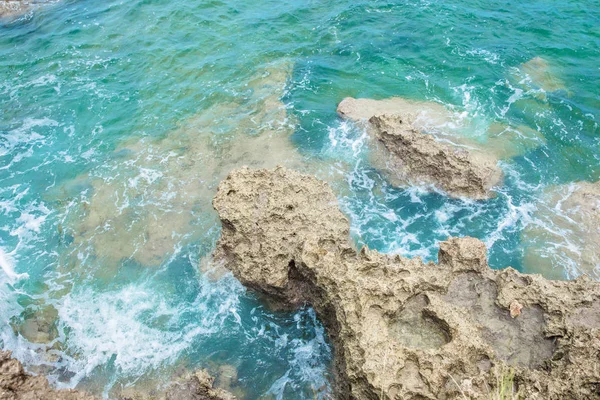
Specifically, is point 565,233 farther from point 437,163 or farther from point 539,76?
point 539,76

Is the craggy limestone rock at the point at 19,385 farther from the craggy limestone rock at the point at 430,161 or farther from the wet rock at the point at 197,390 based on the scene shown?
the craggy limestone rock at the point at 430,161

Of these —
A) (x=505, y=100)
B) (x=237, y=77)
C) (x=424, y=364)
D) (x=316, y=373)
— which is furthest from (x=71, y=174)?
(x=505, y=100)

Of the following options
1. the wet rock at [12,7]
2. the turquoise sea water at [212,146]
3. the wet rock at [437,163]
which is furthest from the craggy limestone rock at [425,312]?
the wet rock at [12,7]

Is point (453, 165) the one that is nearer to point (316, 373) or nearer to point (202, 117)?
point (316, 373)

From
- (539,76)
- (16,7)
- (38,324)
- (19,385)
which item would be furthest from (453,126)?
(16,7)

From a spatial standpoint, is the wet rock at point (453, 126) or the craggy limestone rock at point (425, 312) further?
the wet rock at point (453, 126)
